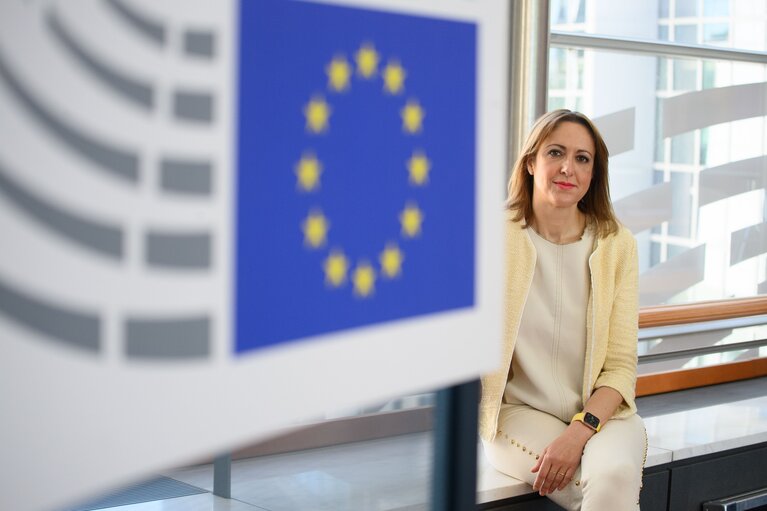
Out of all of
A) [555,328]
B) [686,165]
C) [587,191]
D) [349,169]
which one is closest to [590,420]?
[555,328]

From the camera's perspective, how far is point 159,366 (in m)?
0.60

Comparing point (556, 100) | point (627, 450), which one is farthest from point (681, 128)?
point (627, 450)

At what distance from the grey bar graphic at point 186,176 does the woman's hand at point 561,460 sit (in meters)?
2.02

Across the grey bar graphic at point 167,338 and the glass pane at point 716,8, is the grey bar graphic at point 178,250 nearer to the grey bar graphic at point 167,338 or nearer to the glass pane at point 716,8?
the grey bar graphic at point 167,338

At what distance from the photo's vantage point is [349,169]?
737 mm

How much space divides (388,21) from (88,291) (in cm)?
32

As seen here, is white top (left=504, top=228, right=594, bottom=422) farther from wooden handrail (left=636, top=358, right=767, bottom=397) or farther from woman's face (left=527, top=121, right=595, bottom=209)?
wooden handrail (left=636, top=358, right=767, bottom=397)

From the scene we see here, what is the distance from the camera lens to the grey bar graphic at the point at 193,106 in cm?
60

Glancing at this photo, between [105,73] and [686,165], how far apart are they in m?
3.62

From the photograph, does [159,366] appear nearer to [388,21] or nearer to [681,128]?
[388,21]

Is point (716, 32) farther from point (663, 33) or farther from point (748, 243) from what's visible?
point (748, 243)

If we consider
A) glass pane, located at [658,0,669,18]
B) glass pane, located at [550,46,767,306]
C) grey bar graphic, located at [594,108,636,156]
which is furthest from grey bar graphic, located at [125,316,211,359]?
glass pane, located at [658,0,669,18]

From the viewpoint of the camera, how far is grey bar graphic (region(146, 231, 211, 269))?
1.93 feet

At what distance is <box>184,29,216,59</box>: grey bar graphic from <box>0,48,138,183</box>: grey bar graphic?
0.24ft
